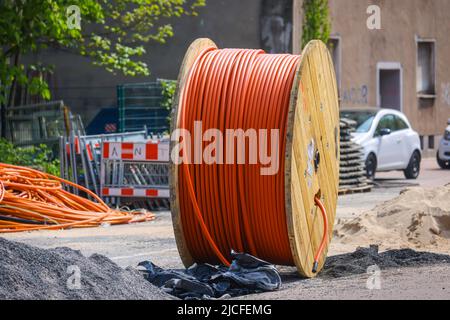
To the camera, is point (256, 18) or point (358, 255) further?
point (256, 18)

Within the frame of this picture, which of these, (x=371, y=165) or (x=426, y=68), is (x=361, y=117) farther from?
(x=426, y=68)

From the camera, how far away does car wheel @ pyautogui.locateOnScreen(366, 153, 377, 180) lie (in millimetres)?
24983

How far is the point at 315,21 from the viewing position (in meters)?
30.7

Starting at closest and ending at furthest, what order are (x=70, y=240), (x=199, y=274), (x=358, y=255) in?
(x=199, y=274), (x=358, y=255), (x=70, y=240)

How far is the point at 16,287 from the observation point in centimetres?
826

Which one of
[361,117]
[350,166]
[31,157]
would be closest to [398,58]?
[361,117]

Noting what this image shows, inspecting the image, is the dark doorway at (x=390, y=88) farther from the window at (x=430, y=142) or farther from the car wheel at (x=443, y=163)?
the car wheel at (x=443, y=163)

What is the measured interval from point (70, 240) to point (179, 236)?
4050mm

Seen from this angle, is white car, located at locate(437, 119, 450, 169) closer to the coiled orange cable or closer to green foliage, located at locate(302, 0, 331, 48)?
green foliage, located at locate(302, 0, 331, 48)

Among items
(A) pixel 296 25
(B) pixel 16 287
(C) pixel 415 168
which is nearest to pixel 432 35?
(A) pixel 296 25

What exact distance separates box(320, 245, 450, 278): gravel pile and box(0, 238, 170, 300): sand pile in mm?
2410

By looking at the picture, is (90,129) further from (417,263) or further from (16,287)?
(16,287)

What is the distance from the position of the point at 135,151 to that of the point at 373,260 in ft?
27.1

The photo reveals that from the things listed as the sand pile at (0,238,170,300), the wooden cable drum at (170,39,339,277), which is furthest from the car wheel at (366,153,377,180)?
the sand pile at (0,238,170,300)
